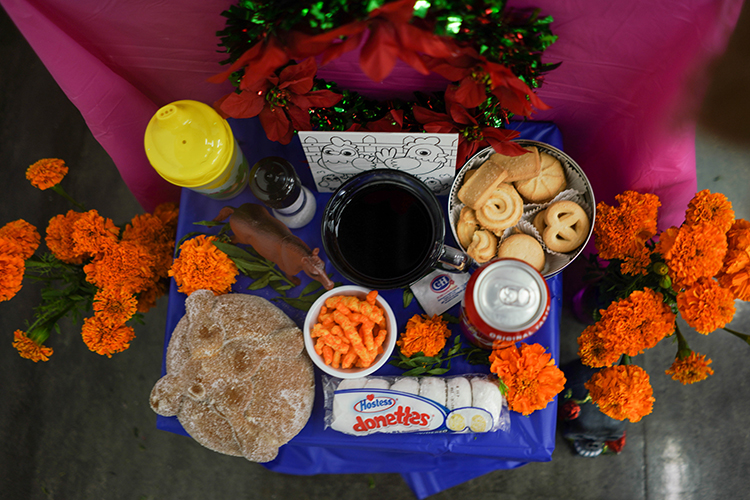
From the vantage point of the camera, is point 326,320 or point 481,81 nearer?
point 481,81

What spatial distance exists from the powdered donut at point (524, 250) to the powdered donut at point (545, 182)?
0.09 metres

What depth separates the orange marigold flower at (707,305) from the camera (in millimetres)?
667

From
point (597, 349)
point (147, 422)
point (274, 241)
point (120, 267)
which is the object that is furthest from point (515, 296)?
point (147, 422)

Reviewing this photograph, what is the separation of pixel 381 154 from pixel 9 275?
0.71 meters

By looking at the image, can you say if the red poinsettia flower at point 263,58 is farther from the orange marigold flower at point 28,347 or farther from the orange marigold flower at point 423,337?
the orange marigold flower at point 28,347

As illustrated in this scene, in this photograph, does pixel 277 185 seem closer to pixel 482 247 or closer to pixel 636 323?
pixel 482 247

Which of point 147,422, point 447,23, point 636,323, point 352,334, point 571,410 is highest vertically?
point 447,23

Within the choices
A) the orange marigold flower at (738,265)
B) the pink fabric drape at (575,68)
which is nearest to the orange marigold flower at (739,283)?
the orange marigold flower at (738,265)

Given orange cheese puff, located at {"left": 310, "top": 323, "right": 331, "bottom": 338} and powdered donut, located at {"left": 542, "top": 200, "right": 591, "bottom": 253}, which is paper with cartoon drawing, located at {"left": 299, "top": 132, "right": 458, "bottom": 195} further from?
orange cheese puff, located at {"left": 310, "top": 323, "right": 331, "bottom": 338}

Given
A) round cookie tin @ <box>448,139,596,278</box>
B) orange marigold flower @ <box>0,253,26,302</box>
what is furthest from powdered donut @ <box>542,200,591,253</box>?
orange marigold flower @ <box>0,253,26,302</box>

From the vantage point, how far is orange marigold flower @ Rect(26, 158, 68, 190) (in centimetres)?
89

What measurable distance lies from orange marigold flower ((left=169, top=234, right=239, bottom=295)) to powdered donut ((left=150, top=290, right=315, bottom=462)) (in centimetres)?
4

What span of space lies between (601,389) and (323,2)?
780 mm

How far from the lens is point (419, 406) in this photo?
0.79 metres
